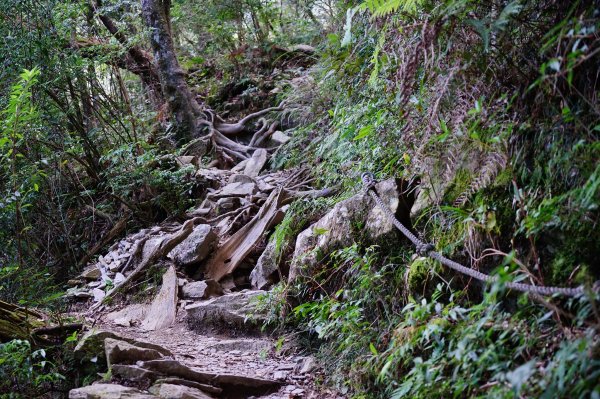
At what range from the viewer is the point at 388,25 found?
3840 mm

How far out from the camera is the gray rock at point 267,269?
557cm

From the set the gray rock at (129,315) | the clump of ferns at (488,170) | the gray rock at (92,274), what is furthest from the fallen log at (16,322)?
the clump of ferns at (488,170)

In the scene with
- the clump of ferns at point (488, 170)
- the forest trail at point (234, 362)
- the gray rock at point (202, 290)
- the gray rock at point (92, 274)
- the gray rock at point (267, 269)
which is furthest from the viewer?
the gray rock at point (92, 274)

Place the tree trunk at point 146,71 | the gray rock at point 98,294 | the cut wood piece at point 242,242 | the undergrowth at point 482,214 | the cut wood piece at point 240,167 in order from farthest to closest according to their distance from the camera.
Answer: the tree trunk at point 146,71 < the cut wood piece at point 240,167 < the gray rock at point 98,294 < the cut wood piece at point 242,242 < the undergrowth at point 482,214

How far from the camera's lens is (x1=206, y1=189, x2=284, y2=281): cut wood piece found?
6.31 metres

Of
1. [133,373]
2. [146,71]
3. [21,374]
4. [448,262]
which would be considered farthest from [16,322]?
[146,71]

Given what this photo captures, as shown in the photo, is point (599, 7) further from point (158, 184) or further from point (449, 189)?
point (158, 184)

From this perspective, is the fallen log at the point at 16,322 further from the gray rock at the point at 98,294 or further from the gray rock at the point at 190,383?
the gray rock at the point at 98,294

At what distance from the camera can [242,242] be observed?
651 cm

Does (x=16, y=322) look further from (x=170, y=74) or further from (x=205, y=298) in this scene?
(x=170, y=74)

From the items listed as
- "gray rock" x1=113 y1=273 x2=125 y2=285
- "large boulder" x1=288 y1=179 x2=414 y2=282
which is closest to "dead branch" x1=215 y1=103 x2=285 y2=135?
"gray rock" x1=113 y1=273 x2=125 y2=285

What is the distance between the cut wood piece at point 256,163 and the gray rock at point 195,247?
2114 mm

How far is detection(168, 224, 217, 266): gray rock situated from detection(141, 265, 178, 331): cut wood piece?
248 mm

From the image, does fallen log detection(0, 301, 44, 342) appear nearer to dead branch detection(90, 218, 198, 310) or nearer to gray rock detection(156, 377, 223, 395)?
gray rock detection(156, 377, 223, 395)
